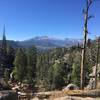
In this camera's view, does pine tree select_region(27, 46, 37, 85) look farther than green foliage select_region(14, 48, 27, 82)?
No

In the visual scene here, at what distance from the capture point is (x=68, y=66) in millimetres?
121250

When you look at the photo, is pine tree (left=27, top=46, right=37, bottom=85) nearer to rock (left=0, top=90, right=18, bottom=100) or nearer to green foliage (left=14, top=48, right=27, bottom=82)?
green foliage (left=14, top=48, right=27, bottom=82)

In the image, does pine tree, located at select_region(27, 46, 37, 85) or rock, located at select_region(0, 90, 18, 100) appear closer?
rock, located at select_region(0, 90, 18, 100)

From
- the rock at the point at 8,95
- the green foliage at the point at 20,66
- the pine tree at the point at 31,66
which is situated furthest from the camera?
the green foliage at the point at 20,66

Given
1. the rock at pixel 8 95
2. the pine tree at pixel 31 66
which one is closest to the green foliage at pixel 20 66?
the pine tree at pixel 31 66

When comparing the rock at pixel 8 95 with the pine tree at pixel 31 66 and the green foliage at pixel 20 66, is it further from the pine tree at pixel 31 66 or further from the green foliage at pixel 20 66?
the green foliage at pixel 20 66

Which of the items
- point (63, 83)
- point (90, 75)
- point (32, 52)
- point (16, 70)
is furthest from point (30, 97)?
point (32, 52)

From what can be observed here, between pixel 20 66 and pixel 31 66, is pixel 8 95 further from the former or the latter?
pixel 31 66

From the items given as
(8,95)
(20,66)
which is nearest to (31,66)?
(20,66)

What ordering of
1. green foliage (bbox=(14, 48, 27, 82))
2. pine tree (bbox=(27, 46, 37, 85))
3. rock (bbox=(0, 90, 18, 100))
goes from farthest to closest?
green foliage (bbox=(14, 48, 27, 82)) → pine tree (bbox=(27, 46, 37, 85)) → rock (bbox=(0, 90, 18, 100))

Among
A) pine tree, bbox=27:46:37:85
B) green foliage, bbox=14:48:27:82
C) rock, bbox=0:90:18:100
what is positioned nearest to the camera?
rock, bbox=0:90:18:100

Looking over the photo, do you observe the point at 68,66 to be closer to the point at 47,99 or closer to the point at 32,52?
the point at 32,52

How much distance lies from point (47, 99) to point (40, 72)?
10151 centimetres

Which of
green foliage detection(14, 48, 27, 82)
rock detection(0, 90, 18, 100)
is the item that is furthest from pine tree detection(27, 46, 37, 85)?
rock detection(0, 90, 18, 100)
